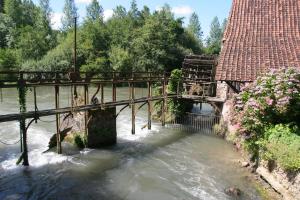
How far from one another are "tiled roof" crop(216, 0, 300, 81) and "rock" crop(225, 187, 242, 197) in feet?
15.7

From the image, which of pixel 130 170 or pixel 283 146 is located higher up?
pixel 283 146

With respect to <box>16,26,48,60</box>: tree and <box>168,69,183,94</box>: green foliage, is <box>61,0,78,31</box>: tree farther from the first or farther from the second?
<box>168,69,183,94</box>: green foliage

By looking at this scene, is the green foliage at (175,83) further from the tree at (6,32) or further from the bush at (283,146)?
the tree at (6,32)

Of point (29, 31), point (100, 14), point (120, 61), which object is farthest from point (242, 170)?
point (100, 14)

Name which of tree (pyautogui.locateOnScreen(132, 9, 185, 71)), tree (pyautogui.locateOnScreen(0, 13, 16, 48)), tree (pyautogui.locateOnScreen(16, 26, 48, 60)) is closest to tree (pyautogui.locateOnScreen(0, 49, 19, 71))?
tree (pyautogui.locateOnScreen(16, 26, 48, 60))

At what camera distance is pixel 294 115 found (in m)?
11.0

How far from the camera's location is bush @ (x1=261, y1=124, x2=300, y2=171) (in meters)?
9.48

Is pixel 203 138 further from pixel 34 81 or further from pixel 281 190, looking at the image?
pixel 34 81

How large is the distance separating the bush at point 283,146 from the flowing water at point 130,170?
1478 mm

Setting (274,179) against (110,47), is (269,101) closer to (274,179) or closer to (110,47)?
(274,179)

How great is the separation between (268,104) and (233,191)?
298cm

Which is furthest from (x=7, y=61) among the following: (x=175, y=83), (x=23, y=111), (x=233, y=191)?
(x=233, y=191)

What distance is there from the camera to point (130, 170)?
13.1 meters

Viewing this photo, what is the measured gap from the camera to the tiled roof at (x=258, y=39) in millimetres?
14492
